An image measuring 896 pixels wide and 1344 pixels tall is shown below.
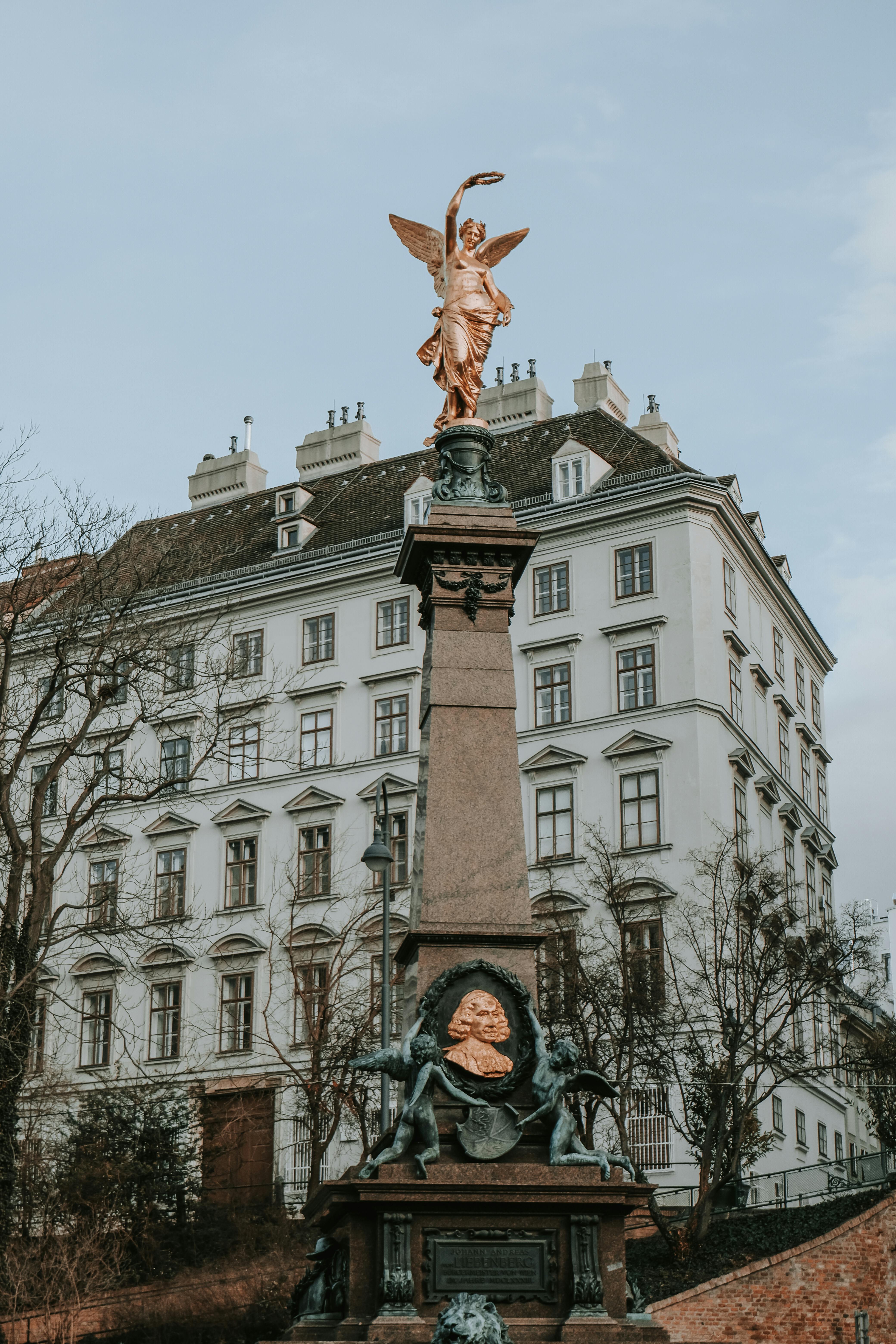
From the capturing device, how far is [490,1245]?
11898mm

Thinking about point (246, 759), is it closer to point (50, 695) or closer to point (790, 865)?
point (790, 865)

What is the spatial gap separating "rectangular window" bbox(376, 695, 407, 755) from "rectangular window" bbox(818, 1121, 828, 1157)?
14.0 metres

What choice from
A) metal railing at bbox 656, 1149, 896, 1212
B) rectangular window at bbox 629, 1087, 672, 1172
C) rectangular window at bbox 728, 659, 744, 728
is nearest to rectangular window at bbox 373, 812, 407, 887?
rectangular window at bbox 728, 659, 744, 728

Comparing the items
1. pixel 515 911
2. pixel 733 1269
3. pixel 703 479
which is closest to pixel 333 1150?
pixel 733 1269

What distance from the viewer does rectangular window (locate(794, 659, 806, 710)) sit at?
166 ft

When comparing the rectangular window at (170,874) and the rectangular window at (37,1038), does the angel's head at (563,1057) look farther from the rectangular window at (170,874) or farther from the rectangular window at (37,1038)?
the rectangular window at (170,874)

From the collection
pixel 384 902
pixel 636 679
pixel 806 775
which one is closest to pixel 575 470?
pixel 636 679

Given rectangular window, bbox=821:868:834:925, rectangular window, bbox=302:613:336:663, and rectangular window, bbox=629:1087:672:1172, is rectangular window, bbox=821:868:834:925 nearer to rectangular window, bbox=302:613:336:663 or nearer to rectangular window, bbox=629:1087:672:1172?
rectangular window, bbox=629:1087:672:1172

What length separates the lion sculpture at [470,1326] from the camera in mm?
8016

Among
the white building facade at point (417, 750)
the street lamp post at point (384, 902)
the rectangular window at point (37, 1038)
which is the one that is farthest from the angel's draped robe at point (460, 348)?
the white building facade at point (417, 750)

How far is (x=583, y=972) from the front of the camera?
110 feet

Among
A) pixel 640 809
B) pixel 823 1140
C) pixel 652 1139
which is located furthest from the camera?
pixel 823 1140

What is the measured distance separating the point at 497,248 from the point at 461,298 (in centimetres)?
67

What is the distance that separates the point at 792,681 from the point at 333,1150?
62.6ft
